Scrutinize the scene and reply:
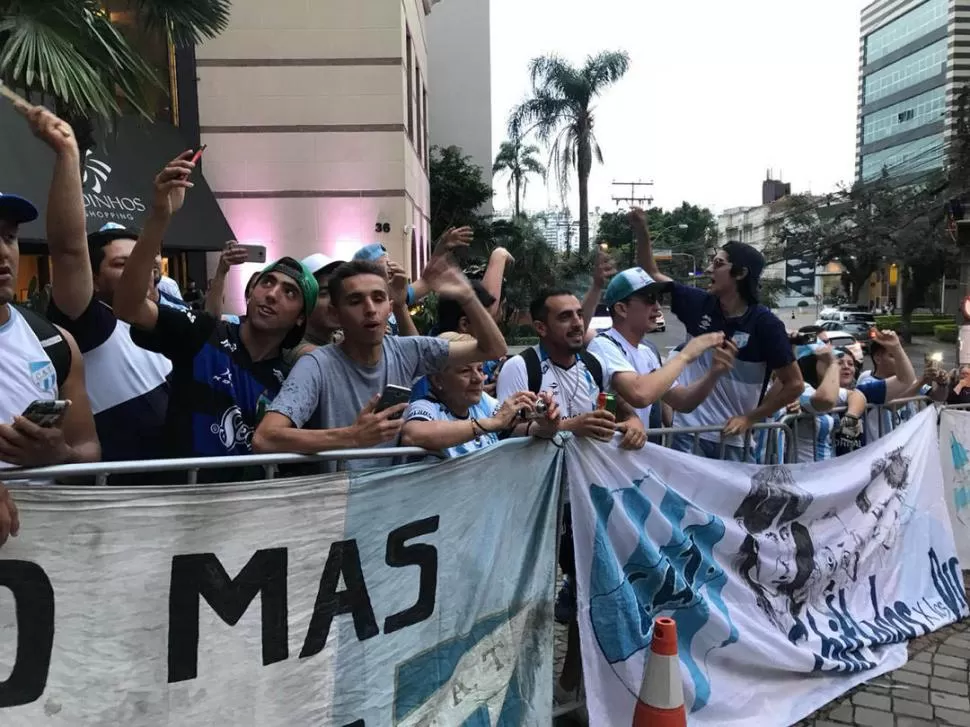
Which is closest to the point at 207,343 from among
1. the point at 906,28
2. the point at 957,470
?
the point at 957,470

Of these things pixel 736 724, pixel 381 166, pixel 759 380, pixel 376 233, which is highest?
pixel 381 166

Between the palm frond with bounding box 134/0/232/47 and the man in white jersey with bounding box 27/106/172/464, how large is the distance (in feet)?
18.8

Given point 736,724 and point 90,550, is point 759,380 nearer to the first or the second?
point 736,724

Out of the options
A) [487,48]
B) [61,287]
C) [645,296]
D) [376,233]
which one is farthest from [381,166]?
[487,48]

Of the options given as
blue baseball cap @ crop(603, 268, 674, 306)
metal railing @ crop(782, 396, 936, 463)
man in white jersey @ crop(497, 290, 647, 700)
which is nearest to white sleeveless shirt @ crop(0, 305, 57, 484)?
man in white jersey @ crop(497, 290, 647, 700)

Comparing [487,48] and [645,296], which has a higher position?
[487,48]

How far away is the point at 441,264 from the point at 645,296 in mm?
1369

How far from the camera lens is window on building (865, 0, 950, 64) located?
76.0 metres

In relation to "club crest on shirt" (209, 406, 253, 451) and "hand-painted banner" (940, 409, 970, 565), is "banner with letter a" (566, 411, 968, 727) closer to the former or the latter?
"hand-painted banner" (940, 409, 970, 565)

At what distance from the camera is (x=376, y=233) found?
17.3 meters

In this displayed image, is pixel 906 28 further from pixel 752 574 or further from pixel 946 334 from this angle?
pixel 752 574

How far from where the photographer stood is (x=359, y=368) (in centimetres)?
284

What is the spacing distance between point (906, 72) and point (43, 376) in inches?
3915

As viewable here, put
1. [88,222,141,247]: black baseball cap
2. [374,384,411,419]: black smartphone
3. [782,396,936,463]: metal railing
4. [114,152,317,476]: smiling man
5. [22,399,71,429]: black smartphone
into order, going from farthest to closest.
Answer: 1. [782,396,936,463]: metal railing
2. [88,222,141,247]: black baseball cap
3. [114,152,317,476]: smiling man
4. [374,384,411,419]: black smartphone
5. [22,399,71,429]: black smartphone
